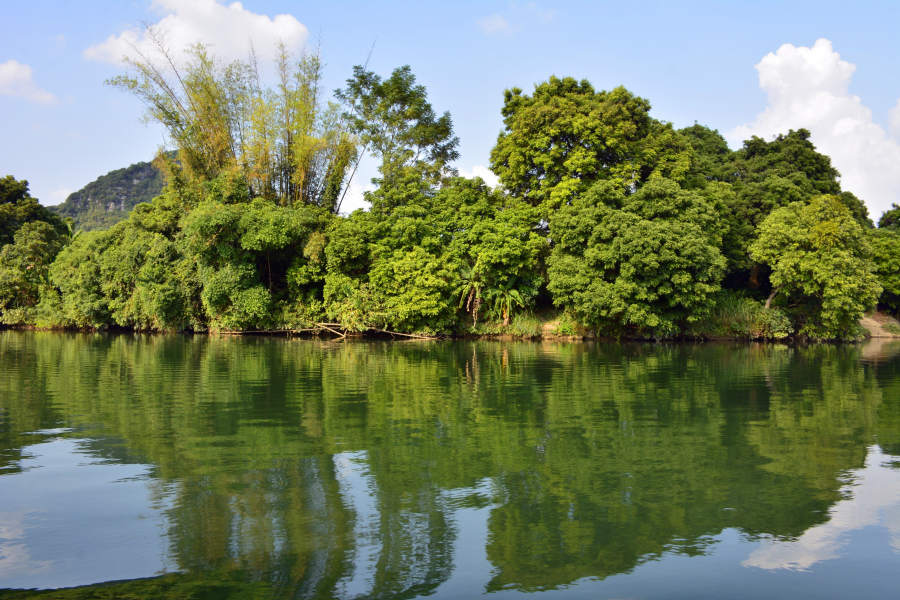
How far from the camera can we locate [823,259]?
2827cm

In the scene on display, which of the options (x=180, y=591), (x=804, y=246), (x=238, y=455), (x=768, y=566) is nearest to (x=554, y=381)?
(x=238, y=455)

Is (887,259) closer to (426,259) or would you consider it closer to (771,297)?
(771,297)

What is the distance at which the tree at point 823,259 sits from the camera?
2769cm

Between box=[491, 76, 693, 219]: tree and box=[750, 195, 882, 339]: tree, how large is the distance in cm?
546

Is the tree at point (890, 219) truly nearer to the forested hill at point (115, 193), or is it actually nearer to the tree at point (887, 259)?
the tree at point (887, 259)

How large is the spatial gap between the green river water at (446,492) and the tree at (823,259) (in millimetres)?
17902

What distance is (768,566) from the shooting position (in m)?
4.41

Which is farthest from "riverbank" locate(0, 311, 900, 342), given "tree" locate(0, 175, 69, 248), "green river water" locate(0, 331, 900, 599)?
"tree" locate(0, 175, 69, 248)

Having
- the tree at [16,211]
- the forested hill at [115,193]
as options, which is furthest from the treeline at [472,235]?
the forested hill at [115,193]

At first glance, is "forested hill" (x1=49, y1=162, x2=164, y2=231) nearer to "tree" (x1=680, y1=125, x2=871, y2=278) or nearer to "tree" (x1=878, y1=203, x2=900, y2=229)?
"tree" (x1=680, y1=125, x2=871, y2=278)

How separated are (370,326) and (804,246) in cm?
2102

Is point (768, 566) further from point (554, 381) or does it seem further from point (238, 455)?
point (554, 381)

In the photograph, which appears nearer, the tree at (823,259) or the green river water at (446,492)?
the green river water at (446,492)

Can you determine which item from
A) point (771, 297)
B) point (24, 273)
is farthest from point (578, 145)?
point (24, 273)
